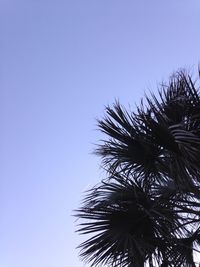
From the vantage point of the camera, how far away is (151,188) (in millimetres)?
8305

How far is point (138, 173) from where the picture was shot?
315 inches

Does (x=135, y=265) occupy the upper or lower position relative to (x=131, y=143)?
lower

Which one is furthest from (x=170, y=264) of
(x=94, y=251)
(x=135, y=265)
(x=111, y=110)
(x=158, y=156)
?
(x=111, y=110)

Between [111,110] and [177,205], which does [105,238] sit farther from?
[111,110]

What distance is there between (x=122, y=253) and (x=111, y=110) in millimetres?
2063

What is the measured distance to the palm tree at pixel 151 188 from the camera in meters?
7.22

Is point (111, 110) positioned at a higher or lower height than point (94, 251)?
higher

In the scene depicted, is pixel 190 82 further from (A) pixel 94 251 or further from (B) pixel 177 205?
(A) pixel 94 251

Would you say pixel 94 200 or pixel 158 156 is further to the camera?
pixel 94 200

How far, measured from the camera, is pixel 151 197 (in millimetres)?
8227

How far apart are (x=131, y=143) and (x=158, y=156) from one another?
0.44m

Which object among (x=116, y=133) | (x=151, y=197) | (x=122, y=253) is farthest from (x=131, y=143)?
(x=122, y=253)

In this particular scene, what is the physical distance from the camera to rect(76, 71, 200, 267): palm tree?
7223mm

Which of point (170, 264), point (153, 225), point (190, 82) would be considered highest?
point (190, 82)
